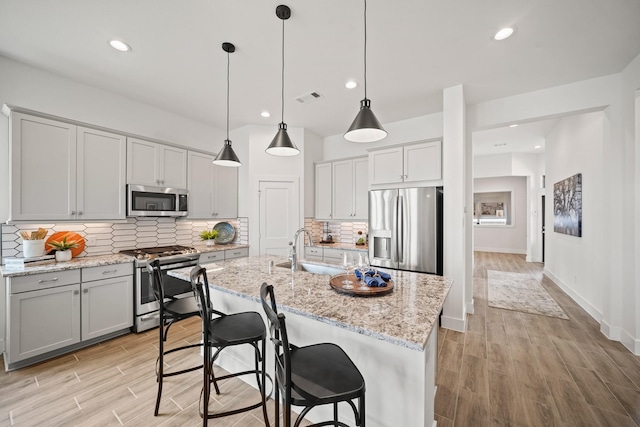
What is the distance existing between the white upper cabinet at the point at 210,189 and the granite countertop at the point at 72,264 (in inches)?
45.5

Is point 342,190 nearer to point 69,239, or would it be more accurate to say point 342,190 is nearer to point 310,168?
point 310,168

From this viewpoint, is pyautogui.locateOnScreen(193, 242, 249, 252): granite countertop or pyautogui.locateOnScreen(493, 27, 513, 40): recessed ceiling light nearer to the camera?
pyautogui.locateOnScreen(493, 27, 513, 40): recessed ceiling light

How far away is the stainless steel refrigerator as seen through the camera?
3.27 m

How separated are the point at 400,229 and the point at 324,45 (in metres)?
2.36

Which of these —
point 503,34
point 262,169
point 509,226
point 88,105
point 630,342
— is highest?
point 503,34

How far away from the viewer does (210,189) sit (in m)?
4.20

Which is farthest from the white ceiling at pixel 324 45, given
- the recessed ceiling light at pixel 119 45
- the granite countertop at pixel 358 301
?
the granite countertop at pixel 358 301

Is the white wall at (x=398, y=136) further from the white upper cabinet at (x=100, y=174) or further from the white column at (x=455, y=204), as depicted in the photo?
the white upper cabinet at (x=100, y=174)

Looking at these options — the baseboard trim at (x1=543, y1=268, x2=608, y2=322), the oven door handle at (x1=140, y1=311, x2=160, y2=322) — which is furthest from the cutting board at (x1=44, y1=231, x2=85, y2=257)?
the baseboard trim at (x1=543, y1=268, x2=608, y2=322)

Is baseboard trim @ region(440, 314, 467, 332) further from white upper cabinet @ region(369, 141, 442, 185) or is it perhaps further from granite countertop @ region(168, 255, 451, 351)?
white upper cabinet @ region(369, 141, 442, 185)

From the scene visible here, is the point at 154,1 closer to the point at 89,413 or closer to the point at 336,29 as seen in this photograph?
the point at 336,29

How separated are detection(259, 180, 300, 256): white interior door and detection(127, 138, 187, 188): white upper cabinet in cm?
129

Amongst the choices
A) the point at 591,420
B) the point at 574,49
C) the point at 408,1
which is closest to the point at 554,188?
the point at 574,49

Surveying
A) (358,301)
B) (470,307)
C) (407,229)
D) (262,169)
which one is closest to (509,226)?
(470,307)
